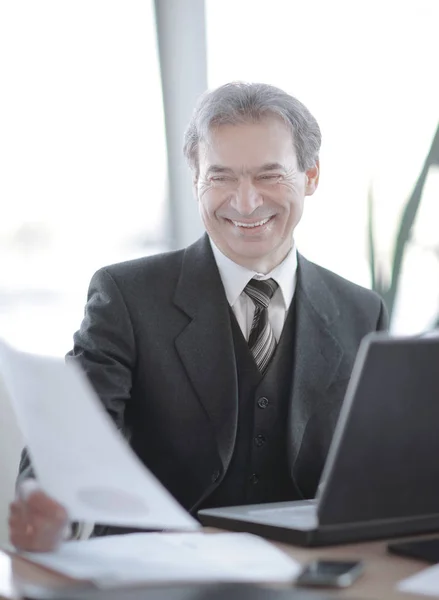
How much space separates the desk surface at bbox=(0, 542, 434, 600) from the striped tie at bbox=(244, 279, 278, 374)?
70 centimetres

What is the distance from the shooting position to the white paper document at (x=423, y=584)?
1.16 meters

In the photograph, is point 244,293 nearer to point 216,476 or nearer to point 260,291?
point 260,291

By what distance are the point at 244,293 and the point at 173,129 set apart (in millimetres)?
1401

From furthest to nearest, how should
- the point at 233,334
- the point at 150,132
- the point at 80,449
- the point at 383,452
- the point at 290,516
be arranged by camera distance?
1. the point at 150,132
2. the point at 233,334
3. the point at 290,516
4. the point at 383,452
5. the point at 80,449

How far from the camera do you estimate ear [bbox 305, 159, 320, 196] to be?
7.44 feet

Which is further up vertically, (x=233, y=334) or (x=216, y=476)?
(x=233, y=334)

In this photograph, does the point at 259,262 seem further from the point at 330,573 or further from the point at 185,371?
the point at 330,573

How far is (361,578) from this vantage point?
123cm

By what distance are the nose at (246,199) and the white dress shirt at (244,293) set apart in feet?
0.40

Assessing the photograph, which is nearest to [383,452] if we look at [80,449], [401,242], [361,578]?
[361,578]

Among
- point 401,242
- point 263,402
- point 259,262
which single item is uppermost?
point 259,262

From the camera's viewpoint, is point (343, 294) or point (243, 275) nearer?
point (243, 275)

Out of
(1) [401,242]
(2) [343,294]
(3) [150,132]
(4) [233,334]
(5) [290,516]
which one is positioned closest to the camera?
(5) [290,516]

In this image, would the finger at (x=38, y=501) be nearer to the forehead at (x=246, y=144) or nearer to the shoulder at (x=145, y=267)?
the shoulder at (x=145, y=267)
